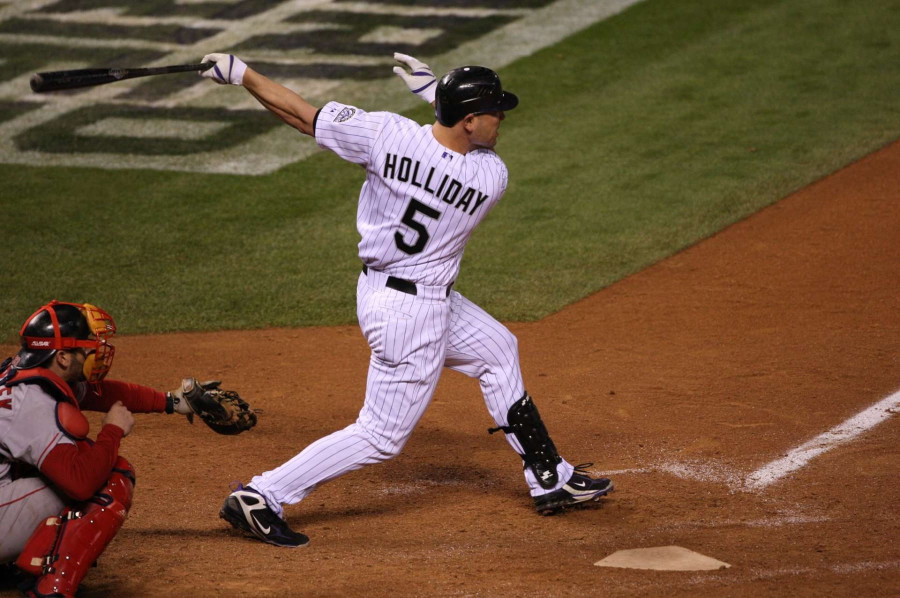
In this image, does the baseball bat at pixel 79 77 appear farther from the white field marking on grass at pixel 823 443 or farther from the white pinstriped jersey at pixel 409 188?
the white field marking on grass at pixel 823 443

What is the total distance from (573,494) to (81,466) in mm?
1909

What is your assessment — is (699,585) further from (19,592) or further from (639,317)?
(639,317)

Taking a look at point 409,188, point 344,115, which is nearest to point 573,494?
point 409,188

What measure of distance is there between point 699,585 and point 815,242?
15.7 feet

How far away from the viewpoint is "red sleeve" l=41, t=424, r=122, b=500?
11.5 ft

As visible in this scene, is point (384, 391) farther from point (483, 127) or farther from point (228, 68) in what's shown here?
point (228, 68)

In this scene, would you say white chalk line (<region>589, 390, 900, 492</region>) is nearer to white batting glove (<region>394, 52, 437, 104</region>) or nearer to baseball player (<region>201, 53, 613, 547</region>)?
baseball player (<region>201, 53, 613, 547</region>)

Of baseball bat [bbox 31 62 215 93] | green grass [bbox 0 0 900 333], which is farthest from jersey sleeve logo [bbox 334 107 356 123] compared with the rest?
green grass [bbox 0 0 900 333]

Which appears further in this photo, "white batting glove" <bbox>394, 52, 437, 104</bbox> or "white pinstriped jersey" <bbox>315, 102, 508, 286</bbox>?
"white batting glove" <bbox>394, 52, 437, 104</bbox>

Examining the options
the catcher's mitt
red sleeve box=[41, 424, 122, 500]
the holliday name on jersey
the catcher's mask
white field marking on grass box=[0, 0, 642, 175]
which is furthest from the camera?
white field marking on grass box=[0, 0, 642, 175]

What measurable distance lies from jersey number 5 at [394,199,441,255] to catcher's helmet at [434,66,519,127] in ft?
1.08

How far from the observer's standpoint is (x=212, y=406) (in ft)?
14.3

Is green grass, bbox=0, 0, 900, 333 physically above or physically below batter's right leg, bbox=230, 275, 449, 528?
below

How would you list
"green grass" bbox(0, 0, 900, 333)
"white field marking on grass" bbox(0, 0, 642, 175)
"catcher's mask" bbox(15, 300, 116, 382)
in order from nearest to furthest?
"catcher's mask" bbox(15, 300, 116, 382), "green grass" bbox(0, 0, 900, 333), "white field marking on grass" bbox(0, 0, 642, 175)
